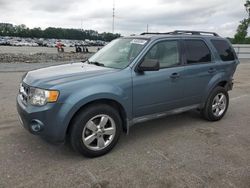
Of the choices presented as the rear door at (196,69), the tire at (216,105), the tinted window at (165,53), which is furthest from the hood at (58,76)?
the tire at (216,105)

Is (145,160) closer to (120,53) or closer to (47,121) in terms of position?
(47,121)

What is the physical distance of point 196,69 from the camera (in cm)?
464

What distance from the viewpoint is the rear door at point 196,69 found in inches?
180

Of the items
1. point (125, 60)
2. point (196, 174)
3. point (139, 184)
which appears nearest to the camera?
point (139, 184)

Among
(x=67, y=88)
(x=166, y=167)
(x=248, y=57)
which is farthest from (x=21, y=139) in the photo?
(x=248, y=57)

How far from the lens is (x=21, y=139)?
163 inches

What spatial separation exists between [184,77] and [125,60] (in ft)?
3.74

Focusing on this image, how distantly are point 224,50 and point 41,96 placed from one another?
3.94 m

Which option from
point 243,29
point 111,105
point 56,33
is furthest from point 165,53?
point 56,33

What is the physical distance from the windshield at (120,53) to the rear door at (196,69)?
96 centimetres

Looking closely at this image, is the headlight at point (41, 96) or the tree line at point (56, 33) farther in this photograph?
the tree line at point (56, 33)

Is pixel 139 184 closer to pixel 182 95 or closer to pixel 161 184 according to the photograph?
pixel 161 184

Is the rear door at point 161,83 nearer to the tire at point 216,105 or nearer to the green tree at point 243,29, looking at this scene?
the tire at point 216,105

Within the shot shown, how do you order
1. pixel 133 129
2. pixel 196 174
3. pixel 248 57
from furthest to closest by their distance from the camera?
1. pixel 248 57
2. pixel 133 129
3. pixel 196 174
